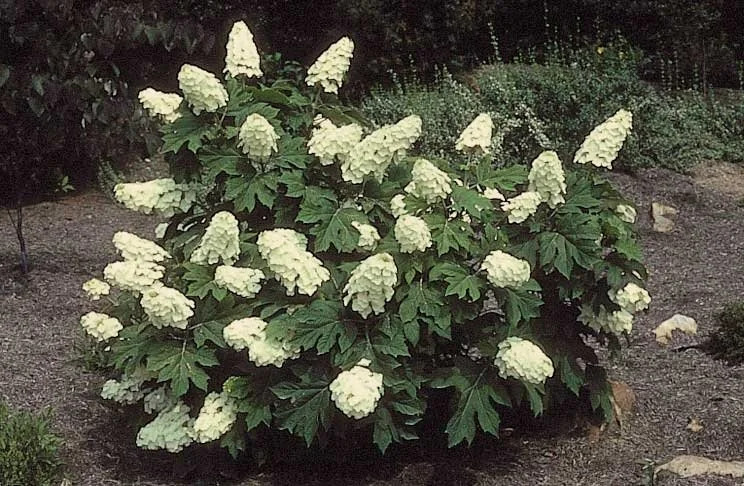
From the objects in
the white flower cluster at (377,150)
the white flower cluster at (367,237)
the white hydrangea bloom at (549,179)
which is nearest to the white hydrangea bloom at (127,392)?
the white flower cluster at (367,237)

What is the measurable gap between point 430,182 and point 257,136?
643 millimetres

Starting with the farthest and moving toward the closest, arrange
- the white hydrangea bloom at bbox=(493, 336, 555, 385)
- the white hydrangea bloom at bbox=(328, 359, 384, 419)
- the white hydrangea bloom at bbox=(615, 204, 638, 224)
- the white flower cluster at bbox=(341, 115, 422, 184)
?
the white hydrangea bloom at bbox=(615, 204, 638, 224) < the white flower cluster at bbox=(341, 115, 422, 184) < the white hydrangea bloom at bbox=(493, 336, 555, 385) < the white hydrangea bloom at bbox=(328, 359, 384, 419)

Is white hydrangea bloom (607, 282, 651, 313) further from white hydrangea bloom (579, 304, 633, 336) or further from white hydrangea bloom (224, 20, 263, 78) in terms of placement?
white hydrangea bloom (224, 20, 263, 78)

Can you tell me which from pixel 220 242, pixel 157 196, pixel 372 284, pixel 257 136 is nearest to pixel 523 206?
pixel 372 284

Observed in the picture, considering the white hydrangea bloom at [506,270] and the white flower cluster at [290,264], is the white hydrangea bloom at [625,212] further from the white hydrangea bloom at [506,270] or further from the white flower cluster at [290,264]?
the white flower cluster at [290,264]

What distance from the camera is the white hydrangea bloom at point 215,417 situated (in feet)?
14.0

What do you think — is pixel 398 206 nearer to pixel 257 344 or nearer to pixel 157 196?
pixel 257 344

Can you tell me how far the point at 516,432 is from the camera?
4.84 metres

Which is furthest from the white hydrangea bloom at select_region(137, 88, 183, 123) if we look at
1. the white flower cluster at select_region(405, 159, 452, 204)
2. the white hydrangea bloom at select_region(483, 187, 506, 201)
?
the white hydrangea bloom at select_region(483, 187, 506, 201)

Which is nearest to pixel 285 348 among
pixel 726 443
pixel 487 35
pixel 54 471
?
pixel 54 471

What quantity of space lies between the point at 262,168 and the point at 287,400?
0.87 metres

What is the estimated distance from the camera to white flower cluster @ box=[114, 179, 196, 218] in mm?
4582

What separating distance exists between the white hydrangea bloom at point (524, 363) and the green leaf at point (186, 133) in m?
1.36

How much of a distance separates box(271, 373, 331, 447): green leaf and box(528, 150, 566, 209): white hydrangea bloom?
103cm
